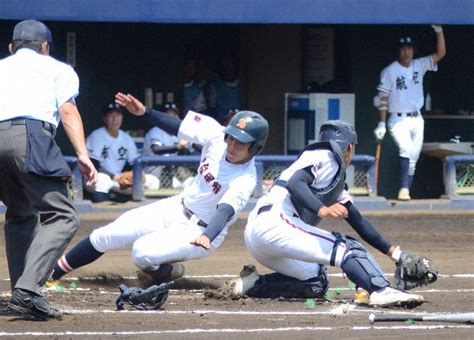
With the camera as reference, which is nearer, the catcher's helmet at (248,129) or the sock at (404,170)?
the catcher's helmet at (248,129)

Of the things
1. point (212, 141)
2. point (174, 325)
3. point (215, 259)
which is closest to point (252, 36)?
point (215, 259)

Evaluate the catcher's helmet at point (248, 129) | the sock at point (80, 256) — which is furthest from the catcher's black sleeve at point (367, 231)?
the sock at point (80, 256)

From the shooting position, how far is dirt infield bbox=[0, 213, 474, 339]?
645cm

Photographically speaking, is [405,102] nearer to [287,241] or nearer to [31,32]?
[287,241]

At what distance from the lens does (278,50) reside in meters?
15.0

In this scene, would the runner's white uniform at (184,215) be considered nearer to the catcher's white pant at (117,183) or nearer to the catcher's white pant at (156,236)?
the catcher's white pant at (156,236)

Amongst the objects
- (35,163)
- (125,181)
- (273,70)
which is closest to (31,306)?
(35,163)

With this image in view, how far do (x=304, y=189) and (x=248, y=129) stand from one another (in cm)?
67

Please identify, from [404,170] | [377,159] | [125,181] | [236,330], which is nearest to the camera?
[236,330]

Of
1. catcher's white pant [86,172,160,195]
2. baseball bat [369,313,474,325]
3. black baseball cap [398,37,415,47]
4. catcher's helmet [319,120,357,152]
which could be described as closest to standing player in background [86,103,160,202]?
catcher's white pant [86,172,160,195]

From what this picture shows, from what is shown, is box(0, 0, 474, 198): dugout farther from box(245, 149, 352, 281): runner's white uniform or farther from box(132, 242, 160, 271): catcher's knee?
box(245, 149, 352, 281): runner's white uniform

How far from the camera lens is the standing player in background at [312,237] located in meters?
7.38

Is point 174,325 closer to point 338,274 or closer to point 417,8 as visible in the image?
point 338,274

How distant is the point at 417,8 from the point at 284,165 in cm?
223
